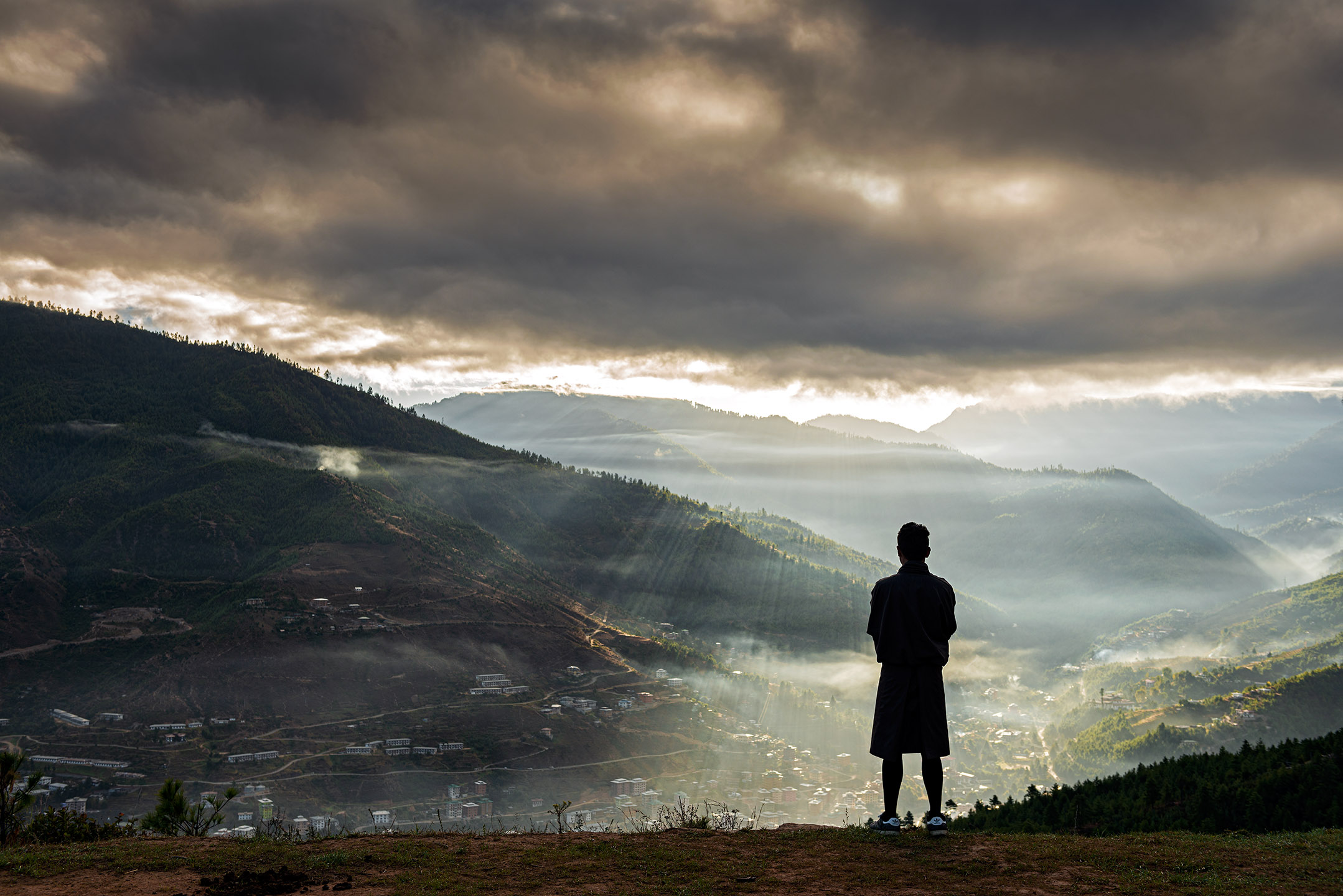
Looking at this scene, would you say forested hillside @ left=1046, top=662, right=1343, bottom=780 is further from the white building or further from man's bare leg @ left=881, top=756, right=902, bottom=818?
the white building

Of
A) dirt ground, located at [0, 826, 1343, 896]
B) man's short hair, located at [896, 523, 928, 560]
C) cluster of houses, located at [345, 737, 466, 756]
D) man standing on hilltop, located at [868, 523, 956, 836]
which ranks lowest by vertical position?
cluster of houses, located at [345, 737, 466, 756]

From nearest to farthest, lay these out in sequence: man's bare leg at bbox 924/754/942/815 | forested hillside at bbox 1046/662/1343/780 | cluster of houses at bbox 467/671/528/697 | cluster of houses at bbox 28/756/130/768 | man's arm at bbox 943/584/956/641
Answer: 1. man's bare leg at bbox 924/754/942/815
2. man's arm at bbox 943/584/956/641
3. cluster of houses at bbox 28/756/130/768
4. forested hillside at bbox 1046/662/1343/780
5. cluster of houses at bbox 467/671/528/697

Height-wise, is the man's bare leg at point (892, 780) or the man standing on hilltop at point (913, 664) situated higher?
the man standing on hilltop at point (913, 664)

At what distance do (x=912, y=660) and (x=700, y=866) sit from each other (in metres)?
4.51

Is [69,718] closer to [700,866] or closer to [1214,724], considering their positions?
[700,866]

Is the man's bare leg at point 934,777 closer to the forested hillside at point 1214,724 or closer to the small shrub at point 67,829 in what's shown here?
the small shrub at point 67,829

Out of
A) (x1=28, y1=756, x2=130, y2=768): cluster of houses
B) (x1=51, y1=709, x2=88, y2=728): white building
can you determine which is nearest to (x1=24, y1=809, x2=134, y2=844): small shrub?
(x1=28, y1=756, x2=130, y2=768): cluster of houses

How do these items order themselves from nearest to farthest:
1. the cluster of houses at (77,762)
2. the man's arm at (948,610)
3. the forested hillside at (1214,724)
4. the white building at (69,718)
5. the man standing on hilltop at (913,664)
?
1. the man standing on hilltop at (913,664)
2. the man's arm at (948,610)
3. the cluster of houses at (77,762)
4. the white building at (69,718)
5. the forested hillside at (1214,724)

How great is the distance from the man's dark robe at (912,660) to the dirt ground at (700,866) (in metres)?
1.61

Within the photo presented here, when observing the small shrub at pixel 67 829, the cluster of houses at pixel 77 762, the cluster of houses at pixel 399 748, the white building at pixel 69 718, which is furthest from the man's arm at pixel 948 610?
the white building at pixel 69 718

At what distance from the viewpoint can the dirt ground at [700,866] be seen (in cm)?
1000

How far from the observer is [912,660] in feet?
39.5

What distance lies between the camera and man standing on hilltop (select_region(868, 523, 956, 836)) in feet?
39.4

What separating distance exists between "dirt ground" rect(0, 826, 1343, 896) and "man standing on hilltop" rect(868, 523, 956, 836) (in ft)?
4.34
